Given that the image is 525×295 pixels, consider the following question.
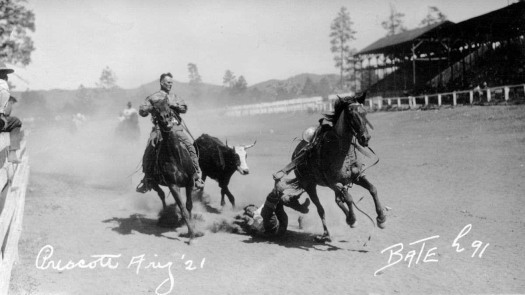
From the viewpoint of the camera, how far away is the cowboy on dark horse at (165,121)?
27.0ft

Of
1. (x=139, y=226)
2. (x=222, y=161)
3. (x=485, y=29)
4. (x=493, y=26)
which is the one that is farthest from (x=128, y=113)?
(x=485, y=29)

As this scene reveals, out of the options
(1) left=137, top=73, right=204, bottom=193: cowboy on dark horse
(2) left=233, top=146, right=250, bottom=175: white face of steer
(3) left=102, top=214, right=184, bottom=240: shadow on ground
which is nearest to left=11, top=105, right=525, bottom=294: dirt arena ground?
(3) left=102, top=214, right=184, bottom=240: shadow on ground

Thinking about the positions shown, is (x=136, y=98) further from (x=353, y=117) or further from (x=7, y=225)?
(x=353, y=117)

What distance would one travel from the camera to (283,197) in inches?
329

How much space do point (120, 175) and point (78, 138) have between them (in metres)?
21.5

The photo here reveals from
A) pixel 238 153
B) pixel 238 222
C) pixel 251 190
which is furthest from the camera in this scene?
pixel 251 190

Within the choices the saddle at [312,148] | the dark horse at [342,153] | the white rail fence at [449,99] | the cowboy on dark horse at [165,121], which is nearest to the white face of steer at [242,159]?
the cowboy on dark horse at [165,121]

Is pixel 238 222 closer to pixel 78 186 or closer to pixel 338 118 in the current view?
pixel 338 118

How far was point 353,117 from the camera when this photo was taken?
7090 millimetres

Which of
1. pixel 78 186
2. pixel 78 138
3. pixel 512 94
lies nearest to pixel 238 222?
pixel 78 186

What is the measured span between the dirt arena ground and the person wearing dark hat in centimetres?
153

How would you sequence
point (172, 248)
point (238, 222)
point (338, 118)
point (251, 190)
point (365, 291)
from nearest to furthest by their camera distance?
1. point (365, 291)
2. point (338, 118)
3. point (172, 248)
4. point (238, 222)
5. point (251, 190)

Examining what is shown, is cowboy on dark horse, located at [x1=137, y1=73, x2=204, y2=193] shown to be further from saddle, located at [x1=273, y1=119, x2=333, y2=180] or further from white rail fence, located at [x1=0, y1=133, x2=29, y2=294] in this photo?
white rail fence, located at [x1=0, y1=133, x2=29, y2=294]

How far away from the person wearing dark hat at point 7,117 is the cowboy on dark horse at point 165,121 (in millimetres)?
2141
